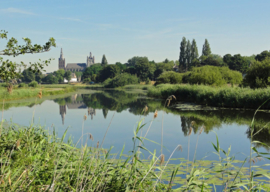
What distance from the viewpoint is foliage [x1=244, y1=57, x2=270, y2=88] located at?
67.0 feet

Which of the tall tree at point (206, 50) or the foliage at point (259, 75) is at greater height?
the tall tree at point (206, 50)

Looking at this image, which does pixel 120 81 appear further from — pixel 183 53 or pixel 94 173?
pixel 94 173

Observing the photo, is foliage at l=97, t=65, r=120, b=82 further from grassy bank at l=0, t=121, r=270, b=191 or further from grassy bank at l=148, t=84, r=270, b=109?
grassy bank at l=0, t=121, r=270, b=191

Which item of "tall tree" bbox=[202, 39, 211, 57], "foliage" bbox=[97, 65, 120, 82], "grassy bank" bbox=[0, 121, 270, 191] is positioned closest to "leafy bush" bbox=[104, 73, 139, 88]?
"foliage" bbox=[97, 65, 120, 82]

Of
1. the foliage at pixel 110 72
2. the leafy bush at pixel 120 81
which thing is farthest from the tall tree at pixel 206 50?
the foliage at pixel 110 72

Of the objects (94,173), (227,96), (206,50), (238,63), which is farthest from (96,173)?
(206,50)

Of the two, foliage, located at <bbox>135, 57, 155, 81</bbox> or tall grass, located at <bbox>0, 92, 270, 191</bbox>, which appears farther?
foliage, located at <bbox>135, 57, 155, 81</bbox>

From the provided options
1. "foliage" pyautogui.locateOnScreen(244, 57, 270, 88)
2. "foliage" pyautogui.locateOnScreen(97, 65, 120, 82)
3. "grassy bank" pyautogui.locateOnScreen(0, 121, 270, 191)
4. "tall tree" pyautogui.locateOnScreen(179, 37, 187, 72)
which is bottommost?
"grassy bank" pyautogui.locateOnScreen(0, 121, 270, 191)

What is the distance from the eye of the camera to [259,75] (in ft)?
70.0

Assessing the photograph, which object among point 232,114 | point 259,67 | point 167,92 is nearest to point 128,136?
point 232,114

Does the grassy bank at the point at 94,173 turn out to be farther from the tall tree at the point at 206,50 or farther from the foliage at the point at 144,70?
the foliage at the point at 144,70

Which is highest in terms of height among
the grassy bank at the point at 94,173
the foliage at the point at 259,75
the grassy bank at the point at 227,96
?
the foliage at the point at 259,75

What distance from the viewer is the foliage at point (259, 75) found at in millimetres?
20422

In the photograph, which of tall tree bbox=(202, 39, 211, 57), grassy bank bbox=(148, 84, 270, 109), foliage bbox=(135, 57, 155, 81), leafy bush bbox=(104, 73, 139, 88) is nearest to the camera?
grassy bank bbox=(148, 84, 270, 109)
